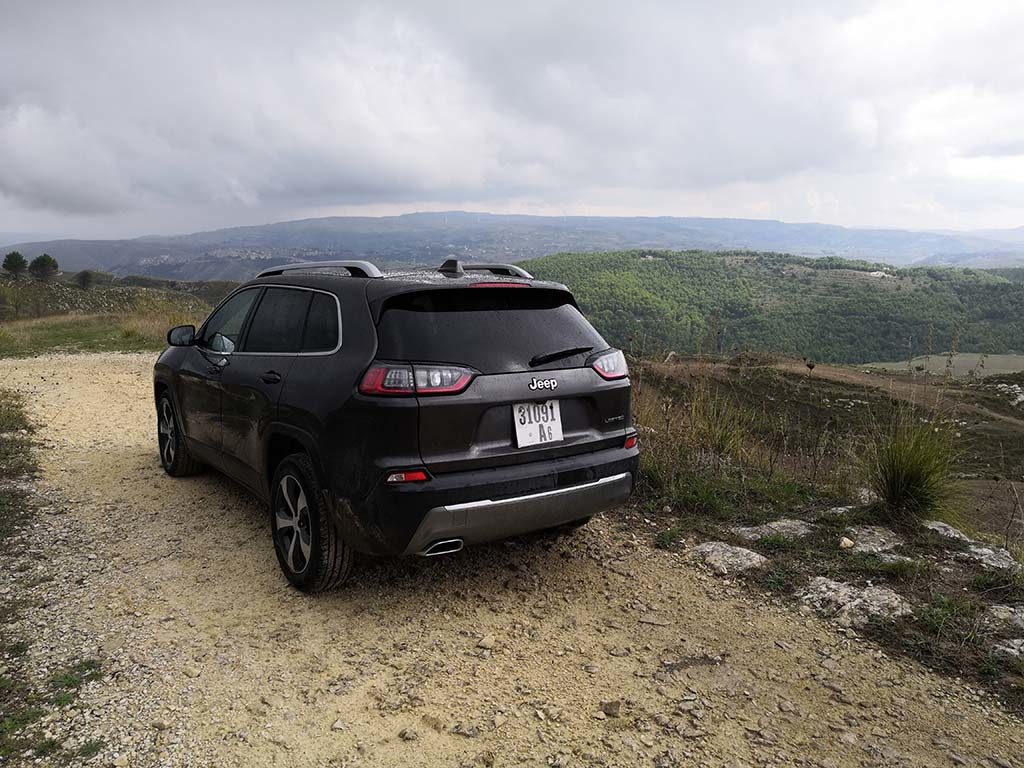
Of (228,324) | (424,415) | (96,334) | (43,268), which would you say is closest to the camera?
(424,415)

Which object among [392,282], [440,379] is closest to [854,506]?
[440,379]

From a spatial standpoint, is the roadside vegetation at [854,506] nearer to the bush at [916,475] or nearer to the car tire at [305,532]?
the bush at [916,475]

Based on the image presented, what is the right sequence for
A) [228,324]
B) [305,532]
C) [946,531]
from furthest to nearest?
[228,324] → [946,531] → [305,532]

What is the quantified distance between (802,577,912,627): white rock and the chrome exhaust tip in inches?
76.6

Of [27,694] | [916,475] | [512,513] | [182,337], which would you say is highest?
[182,337]

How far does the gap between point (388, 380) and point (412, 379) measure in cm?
11

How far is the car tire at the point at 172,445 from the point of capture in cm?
549

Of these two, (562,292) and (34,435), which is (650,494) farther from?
(34,435)

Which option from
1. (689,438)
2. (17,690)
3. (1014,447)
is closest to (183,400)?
(17,690)

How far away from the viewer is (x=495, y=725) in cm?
251

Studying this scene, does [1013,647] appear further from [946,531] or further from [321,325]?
[321,325]

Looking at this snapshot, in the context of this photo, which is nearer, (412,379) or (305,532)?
(412,379)

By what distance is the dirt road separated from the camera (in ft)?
7.84

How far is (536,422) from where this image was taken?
10.5ft
